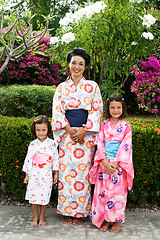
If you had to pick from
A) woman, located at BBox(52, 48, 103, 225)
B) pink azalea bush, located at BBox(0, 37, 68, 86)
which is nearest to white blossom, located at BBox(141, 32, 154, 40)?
woman, located at BBox(52, 48, 103, 225)

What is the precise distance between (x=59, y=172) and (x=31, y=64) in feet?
19.6

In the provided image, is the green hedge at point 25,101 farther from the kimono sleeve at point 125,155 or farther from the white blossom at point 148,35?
the kimono sleeve at point 125,155

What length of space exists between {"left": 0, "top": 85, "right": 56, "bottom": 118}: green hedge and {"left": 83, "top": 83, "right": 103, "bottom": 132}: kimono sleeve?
3.00 meters

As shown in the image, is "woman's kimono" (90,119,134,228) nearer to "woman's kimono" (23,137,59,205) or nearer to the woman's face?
"woman's kimono" (23,137,59,205)

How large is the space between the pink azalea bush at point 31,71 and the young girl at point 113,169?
5.66 m

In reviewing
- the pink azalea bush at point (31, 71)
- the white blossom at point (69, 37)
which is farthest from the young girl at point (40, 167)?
the pink azalea bush at point (31, 71)

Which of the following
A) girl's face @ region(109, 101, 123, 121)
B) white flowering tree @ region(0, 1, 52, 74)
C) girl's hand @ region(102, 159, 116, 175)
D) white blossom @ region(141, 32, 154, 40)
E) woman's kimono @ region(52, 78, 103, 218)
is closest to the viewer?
girl's hand @ region(102, 159, 116, 175)

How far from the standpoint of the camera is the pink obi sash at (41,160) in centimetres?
334

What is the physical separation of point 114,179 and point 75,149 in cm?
53

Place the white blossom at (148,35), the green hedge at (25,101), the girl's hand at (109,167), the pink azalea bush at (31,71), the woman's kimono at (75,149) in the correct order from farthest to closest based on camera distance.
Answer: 1. the pink azalea bush at (31,71)
2. the green hedge at (25,101)
3. the white blossom at (148,35)
4. the woman's kimono at (75,149)
5. the girl's hand at (109,167)

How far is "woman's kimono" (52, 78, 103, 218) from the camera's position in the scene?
3.39 metres

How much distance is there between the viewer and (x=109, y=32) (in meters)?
5.35

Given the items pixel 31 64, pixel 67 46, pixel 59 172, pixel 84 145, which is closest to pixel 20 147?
pixel 59 172

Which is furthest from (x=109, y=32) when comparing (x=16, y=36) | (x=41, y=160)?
(x=41, y=160)
